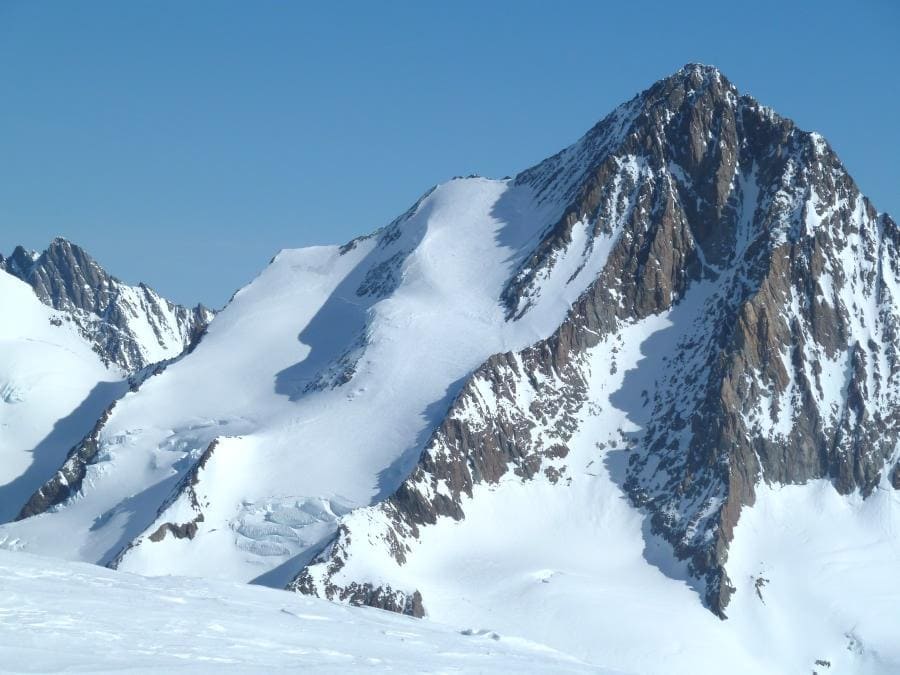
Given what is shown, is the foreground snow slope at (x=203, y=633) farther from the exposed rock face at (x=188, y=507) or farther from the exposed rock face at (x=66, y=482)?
the exposed rock face at (x=66, y=482)

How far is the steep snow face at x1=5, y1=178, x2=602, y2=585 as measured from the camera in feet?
424

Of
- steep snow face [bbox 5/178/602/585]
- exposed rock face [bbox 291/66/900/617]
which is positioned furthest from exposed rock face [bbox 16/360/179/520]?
exposed rock face [bbox 291/66/900/617]

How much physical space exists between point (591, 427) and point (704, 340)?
17316 mm

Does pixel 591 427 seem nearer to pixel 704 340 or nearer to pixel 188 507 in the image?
pixel 704 340

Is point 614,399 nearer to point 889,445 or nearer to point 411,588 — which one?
point 889,445

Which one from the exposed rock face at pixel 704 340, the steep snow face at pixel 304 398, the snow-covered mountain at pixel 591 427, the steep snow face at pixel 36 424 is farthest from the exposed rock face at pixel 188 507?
the steep snow face at pixel 36 424

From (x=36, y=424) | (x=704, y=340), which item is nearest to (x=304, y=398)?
(x=704, y=340)

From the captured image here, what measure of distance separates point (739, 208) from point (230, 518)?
244ft

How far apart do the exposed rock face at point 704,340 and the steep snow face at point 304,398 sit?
17.0 ft

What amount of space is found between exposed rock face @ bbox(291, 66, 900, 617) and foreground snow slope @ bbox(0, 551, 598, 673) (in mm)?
66368

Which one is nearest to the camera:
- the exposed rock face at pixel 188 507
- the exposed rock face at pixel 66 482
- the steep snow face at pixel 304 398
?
the exposed rock face at pixel 188 507

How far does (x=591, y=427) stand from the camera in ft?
470

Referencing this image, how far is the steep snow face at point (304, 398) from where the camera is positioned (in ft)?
424

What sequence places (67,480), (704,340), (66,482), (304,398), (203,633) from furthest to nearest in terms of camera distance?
(67,480), (66,482), (304,398), (704,340), (203,633)
